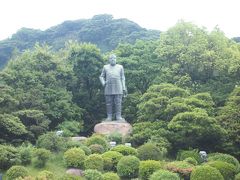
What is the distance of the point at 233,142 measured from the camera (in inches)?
790

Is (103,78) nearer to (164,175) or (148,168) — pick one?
(148,168)

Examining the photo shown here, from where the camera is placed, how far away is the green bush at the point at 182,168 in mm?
16266

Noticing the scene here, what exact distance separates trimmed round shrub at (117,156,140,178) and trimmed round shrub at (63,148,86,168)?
1493 mm

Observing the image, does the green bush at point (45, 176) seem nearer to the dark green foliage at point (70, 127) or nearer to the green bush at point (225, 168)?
the green bush at point (225, 168)

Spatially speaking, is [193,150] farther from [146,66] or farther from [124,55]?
[124,55]

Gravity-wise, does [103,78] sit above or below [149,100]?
above

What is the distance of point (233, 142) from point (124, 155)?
513 centimetres

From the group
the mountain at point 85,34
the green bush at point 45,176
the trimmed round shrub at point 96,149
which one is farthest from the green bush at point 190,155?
the mountain at point 85,34

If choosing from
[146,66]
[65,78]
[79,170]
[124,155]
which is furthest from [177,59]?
[79,170]

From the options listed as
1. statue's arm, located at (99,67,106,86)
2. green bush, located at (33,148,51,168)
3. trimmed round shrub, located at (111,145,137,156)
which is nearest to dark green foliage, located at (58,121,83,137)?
statue's arm, located at (99,67,106,86)

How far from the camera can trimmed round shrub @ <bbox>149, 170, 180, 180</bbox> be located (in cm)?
1527

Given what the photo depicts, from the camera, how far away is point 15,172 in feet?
51.2

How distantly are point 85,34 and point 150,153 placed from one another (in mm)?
31624

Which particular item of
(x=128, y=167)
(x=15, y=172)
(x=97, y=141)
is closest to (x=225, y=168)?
(x=128, y=167)
